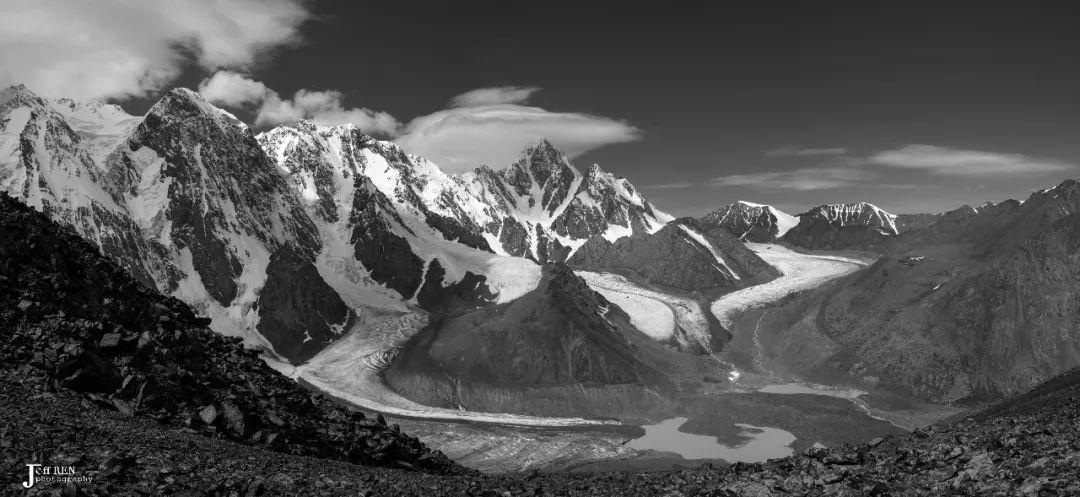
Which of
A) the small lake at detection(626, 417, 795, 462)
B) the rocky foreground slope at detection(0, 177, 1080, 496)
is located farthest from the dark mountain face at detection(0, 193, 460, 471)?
the small lake at detection(626, 417, 795, 462)

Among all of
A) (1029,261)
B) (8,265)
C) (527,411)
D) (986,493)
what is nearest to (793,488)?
(986,493)

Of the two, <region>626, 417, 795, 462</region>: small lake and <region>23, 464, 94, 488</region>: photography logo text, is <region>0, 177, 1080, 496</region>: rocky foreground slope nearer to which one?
<region>23, 464, 94, 488</region>: photography logo text

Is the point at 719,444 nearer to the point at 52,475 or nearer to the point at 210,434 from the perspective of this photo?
the point at 210,434

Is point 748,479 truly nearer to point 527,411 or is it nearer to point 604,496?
point 604,496

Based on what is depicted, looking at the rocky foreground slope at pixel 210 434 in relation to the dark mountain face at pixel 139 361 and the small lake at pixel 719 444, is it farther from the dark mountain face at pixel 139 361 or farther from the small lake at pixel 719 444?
the small lake at pixel 719 444

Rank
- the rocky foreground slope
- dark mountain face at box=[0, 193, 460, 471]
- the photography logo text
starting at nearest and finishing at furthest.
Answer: the photography logo text
the rocky foreground slope
dark mountain face at box=[0, 193, 460, 471]

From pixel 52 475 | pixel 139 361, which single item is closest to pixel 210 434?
pixel 139 361

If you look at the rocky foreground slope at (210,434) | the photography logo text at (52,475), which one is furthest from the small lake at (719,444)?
the photography logo text at (52,475)
